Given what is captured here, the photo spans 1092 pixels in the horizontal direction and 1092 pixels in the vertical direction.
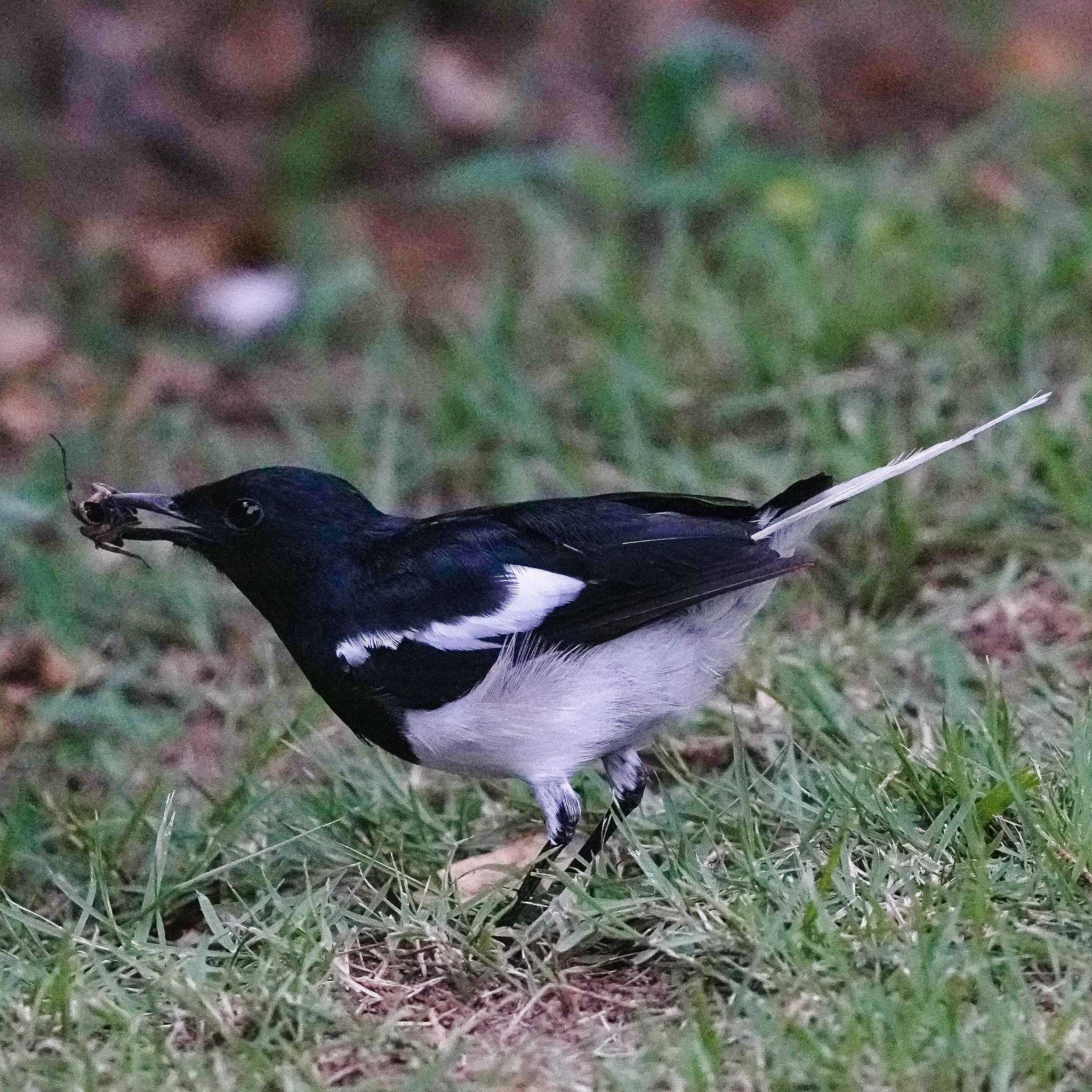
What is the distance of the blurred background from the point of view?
4.26 m

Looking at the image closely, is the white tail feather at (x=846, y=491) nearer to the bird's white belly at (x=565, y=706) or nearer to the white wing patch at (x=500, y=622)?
the bird's white belly at (x=565, y=706)

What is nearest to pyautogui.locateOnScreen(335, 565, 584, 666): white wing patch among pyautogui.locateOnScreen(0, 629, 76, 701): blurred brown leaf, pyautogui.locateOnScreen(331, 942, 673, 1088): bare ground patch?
pyautogui.locateOnScreen(331, 942, 673, 1088): bare ground patch

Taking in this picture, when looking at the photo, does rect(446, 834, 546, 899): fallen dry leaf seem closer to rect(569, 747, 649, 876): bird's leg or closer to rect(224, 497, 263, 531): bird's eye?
rect(569, 747, 649, 876): bird's leg

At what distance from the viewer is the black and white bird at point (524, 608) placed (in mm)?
3129

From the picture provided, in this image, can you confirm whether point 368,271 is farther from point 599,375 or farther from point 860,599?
point 860,599

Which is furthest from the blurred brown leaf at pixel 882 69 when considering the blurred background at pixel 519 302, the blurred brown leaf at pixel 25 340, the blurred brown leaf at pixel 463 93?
the blurred brown leaf at pixel 25 340

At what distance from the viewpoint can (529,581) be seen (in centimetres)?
321

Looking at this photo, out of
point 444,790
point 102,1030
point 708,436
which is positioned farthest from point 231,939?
point 708,436

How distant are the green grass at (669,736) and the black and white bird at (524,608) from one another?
0.22m

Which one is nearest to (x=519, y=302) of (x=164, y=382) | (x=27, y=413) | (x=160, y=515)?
(x=164, y=382)

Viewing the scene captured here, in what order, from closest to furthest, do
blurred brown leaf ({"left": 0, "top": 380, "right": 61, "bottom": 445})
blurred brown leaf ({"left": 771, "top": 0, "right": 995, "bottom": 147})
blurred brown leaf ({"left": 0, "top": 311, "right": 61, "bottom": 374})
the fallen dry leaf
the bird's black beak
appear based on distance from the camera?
the fallen dry leaf
the bird's black beak
blurred brown leaf ({"left": 0, "top": 380, "right": 61, "bottom": 445})
blurred brown leaf ({"left": 0, "top": 311, "right": 61, "bottom": 374})
blurred brown leaf ({"left": 771, "top": 0, "right": 995, "bottom": 147})

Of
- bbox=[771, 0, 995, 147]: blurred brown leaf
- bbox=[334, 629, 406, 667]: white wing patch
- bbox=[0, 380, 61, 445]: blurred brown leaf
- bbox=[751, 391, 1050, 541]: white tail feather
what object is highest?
bbox=[771, 0, 995, 147]: blurred brown leaf

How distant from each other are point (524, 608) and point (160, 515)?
807 millimetres

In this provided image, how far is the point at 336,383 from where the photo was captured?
579 centimetres
